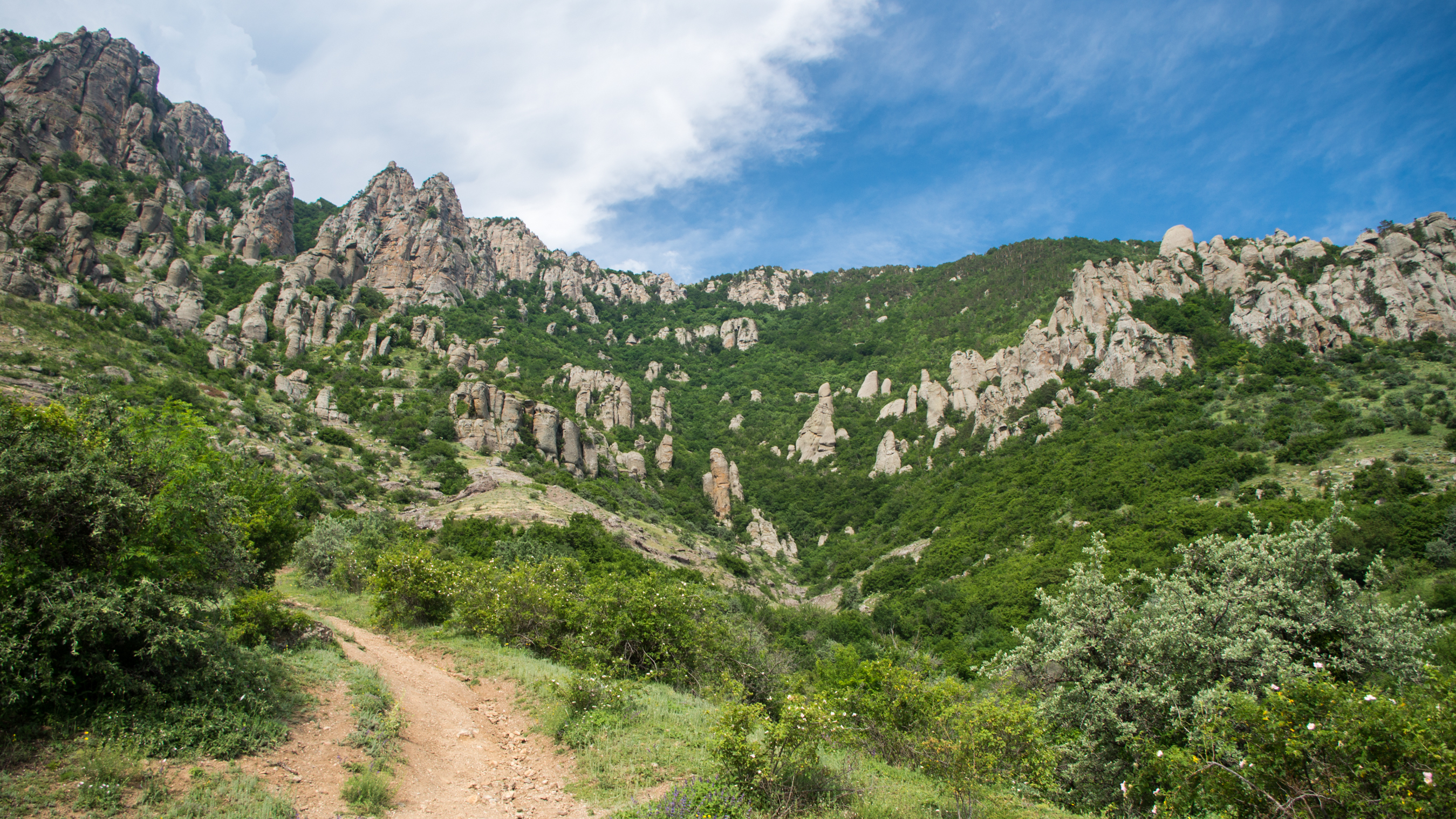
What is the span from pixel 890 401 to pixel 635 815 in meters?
101

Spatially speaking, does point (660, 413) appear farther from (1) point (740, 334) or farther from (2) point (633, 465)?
(1) point (740, 334)

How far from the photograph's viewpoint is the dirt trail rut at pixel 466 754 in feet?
30.9

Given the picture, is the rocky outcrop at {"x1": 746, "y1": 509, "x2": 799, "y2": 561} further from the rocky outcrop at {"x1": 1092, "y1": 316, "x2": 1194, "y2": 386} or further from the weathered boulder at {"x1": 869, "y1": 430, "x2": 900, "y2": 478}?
the rocky outcrop at {"x1": 1092, "y1": 316, "x2": 1194, "y2": 386}

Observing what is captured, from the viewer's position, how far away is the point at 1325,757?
6559 mm

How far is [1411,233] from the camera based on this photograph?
222ft

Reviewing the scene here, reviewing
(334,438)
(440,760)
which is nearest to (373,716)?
(440,760)

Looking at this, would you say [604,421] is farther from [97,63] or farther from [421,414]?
[97,63]

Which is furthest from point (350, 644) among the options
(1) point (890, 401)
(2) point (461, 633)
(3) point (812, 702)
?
(1) point (890, 401)

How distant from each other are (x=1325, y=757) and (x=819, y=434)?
97968 millimetres

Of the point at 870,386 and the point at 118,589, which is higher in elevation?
the point at 870,386

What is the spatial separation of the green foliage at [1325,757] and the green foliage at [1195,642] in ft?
7.41

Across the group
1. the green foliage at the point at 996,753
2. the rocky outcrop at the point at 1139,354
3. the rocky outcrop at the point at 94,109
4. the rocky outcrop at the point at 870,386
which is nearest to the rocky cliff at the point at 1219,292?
the rocky outcrop at the point at 1139,354

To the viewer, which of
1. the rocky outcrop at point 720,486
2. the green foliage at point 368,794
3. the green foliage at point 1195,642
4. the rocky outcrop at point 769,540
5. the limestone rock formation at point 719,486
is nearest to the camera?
the green foliage at point 368,794

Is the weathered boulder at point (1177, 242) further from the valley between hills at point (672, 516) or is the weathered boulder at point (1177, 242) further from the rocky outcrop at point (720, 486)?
the rocky outcrop at point (720, 486)
